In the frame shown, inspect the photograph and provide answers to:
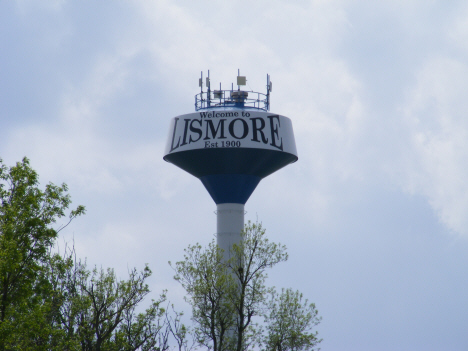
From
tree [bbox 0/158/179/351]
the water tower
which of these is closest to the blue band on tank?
the water tower

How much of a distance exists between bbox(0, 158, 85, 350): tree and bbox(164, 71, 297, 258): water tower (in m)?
13.9

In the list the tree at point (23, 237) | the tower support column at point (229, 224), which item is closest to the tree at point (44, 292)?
the tree at point (23, 237)

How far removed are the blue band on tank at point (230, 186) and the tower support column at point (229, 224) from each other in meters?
0.28

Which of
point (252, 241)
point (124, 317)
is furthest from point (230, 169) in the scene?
point (124, 317)

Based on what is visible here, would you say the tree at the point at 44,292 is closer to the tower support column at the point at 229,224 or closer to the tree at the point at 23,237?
the tree at the point at 23,237

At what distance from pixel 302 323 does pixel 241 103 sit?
1086 centimetres

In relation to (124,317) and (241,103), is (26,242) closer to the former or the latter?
(124,317)

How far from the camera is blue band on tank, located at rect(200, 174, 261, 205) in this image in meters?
35.9

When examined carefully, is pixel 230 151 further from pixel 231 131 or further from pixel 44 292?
pixel 44 292

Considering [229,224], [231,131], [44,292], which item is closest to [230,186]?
[229,224]

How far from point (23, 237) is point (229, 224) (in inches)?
632

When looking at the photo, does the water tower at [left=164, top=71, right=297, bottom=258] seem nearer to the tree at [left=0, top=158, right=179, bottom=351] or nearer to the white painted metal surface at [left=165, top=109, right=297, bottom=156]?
the white painted metal surface at [left=165, top=109, right=297, bottom=156]

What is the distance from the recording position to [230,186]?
36.0 metres

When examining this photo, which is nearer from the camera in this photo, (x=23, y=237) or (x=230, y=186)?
(x=23, y=237)
